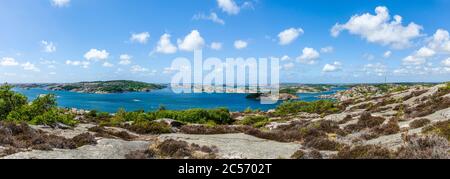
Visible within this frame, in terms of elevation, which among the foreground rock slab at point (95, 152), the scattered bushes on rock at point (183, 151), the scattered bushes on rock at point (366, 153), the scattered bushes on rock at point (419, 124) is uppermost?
the scattered bushes on rock at point (419, 124)

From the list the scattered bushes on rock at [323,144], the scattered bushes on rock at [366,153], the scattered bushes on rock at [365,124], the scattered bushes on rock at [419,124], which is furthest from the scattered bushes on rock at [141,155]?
the scattered bushes on rock at [419,124]

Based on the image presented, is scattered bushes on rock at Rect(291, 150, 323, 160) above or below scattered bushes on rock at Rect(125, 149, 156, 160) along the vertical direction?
above

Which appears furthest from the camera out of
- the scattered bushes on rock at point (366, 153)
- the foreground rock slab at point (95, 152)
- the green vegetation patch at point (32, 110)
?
the green vegetation patch at point (32, 110)

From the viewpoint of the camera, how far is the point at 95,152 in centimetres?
1402

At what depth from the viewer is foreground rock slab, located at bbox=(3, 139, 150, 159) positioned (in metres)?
12.4

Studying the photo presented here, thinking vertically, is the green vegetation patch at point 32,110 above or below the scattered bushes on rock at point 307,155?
above

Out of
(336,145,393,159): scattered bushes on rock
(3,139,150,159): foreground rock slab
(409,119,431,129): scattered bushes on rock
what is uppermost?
(409,119,431,129): scattered bushes on rock

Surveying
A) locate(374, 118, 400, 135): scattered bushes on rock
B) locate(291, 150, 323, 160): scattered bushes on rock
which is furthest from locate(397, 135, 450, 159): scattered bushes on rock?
locate(374, 118, 400, 135): scattered bushes on rock

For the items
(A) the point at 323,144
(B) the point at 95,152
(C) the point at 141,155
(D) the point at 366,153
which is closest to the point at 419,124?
(A) the point at 323,144

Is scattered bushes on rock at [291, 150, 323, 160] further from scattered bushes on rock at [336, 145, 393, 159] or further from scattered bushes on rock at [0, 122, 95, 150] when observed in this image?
scattered bushes on rock at [0, 122, 95, 150]

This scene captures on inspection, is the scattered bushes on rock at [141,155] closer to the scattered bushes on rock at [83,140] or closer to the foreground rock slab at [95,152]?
the foreground rock slab at [95,152]

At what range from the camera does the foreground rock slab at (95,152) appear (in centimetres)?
1238

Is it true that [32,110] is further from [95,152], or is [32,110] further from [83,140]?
[95,152]

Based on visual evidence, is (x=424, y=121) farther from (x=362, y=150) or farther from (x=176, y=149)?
(x=176, y=149)
